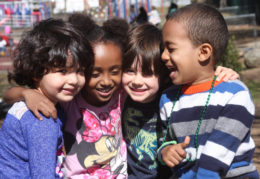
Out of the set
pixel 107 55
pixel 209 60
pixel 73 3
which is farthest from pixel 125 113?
pixel 73 3

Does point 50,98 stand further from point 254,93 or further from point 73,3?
point 73,3

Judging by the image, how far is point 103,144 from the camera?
97.6 inches

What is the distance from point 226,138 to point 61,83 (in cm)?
101

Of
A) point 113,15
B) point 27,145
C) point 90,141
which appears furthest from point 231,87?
point 113,15

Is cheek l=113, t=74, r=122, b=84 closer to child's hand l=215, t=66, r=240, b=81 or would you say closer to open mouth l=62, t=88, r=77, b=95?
open mouth l=62, t=88, r=77, b=95

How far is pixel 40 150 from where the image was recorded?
191 cm

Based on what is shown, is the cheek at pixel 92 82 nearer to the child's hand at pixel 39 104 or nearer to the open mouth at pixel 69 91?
the open mouth at pixel 69 91

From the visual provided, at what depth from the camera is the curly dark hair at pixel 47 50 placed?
208 centimetres

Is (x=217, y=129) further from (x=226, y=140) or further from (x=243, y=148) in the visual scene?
(x=243, y=148)

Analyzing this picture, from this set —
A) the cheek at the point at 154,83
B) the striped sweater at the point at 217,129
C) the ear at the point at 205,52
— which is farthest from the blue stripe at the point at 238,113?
the cheek at the point at 154,83

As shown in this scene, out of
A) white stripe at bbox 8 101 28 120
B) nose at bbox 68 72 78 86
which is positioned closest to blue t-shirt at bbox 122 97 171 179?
nose at bbox 68 72 78 86

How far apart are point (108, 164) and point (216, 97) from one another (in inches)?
37.9

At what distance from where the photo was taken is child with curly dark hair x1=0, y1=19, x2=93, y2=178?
6.31ft

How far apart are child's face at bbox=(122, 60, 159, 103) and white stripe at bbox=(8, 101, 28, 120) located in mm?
703
